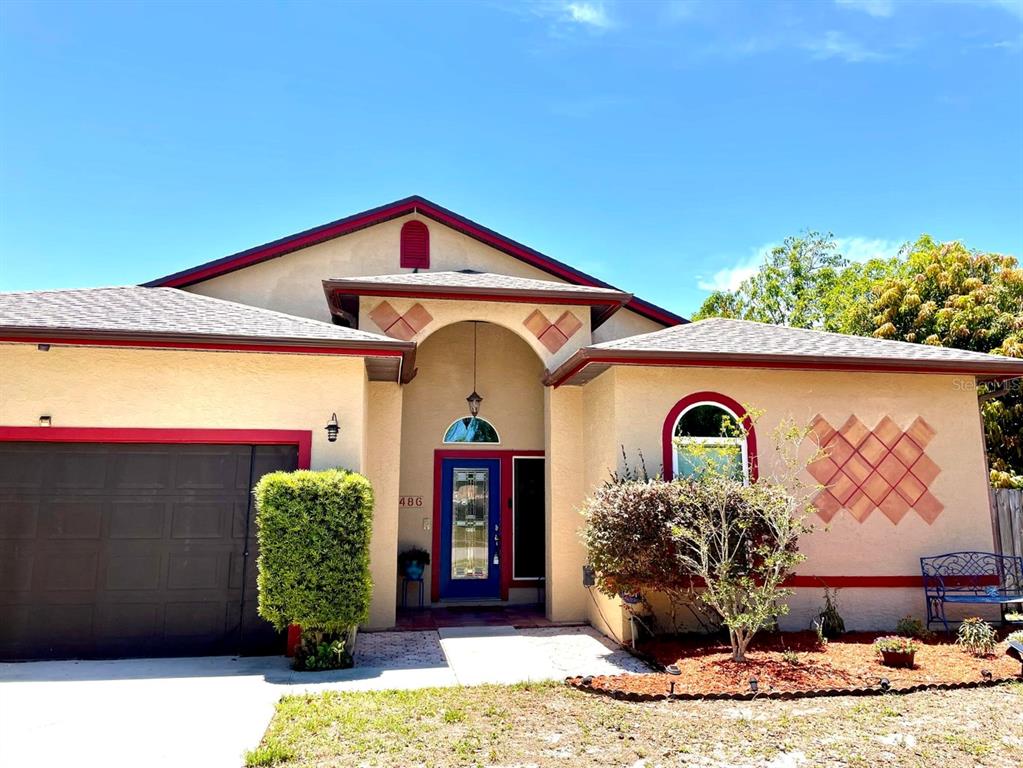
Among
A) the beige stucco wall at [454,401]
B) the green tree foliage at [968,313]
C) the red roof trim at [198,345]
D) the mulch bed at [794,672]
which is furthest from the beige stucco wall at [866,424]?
the green tree foliage at [968,313]

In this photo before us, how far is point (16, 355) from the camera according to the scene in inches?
327

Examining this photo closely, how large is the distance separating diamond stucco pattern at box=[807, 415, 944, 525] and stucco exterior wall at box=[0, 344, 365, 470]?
6.65m

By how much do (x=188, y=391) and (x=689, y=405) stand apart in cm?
683

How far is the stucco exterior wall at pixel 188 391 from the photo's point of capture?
27.2 ft

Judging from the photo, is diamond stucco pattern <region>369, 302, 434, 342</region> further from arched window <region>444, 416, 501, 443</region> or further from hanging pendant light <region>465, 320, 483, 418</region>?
arched window <region>444, 416, 501, 443</region>

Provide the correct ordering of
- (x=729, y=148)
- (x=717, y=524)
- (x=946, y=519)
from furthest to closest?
(x=729, y=148)
(x=946, y=519)
(x=717, y=524)

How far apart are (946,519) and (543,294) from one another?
6.93 meters

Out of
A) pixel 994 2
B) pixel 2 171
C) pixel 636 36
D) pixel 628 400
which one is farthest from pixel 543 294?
pixel 2 171

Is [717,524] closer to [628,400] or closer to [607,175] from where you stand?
[628,400]

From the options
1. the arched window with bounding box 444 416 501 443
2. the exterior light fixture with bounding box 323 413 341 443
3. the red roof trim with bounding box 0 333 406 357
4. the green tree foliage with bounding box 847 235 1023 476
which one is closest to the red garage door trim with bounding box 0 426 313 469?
the exterior light fixture with bounding box 323 413 341 443

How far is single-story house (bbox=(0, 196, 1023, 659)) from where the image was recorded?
320 inches

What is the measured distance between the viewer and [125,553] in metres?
8.12

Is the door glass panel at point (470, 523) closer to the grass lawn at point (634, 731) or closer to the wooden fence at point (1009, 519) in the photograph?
the grass lawn at point (634, 731)

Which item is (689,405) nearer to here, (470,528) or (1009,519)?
(470,528)
